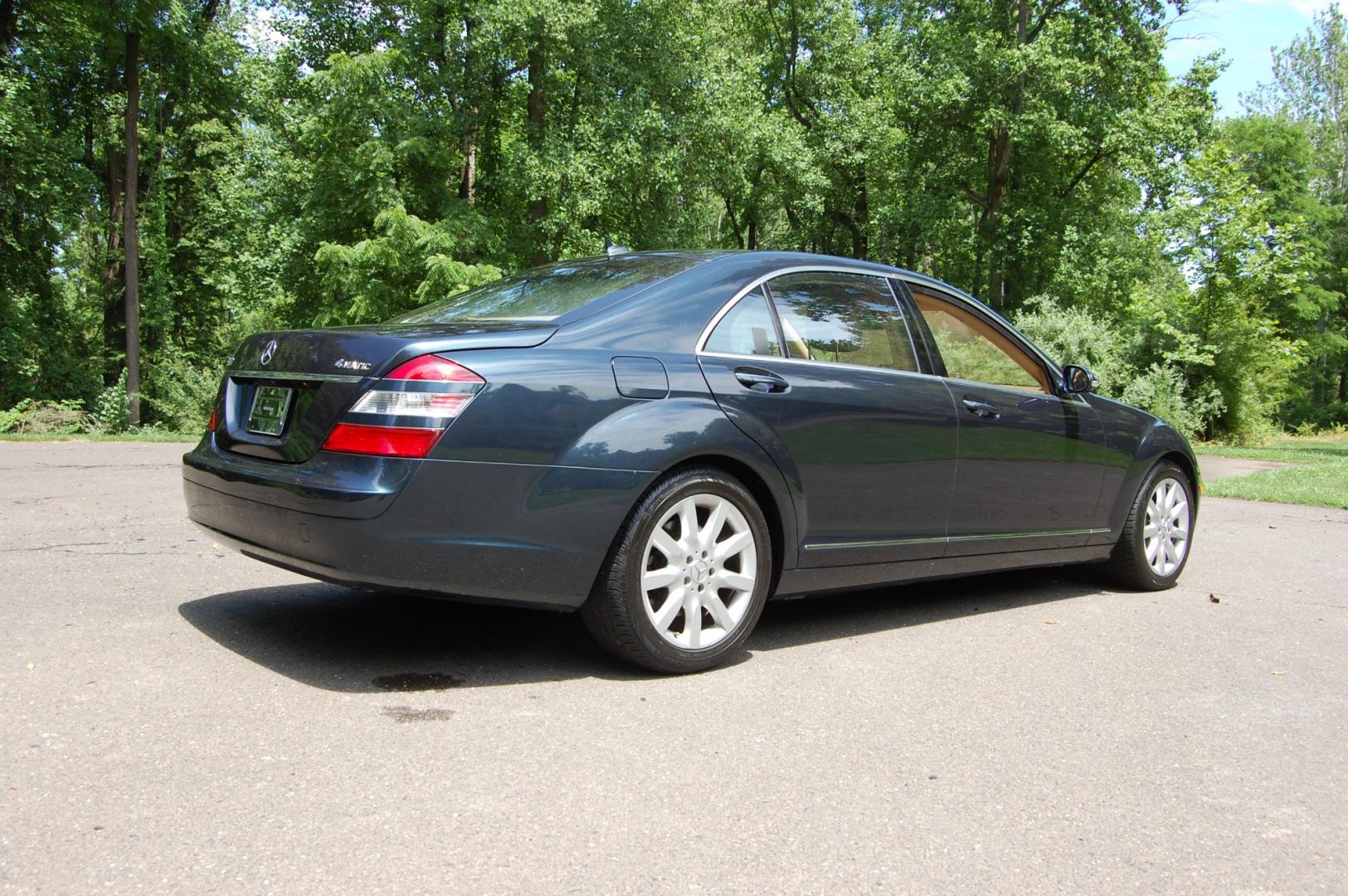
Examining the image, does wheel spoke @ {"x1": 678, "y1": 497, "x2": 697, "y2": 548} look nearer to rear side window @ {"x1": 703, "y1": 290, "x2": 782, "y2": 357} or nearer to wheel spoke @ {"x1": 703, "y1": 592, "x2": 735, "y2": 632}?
wheel spoke @ {"x1": 703, "y1": 592, "x2": 735, "y2": 632}

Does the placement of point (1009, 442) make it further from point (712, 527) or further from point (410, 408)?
point (410, 408)

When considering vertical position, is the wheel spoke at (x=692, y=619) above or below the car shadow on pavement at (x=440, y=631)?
above

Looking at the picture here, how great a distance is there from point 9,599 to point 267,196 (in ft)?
79.6

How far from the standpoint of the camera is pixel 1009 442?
5.12 metres

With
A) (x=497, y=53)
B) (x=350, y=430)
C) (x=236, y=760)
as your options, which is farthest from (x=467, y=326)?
(x=497, y=53)

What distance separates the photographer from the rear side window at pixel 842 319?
448cm

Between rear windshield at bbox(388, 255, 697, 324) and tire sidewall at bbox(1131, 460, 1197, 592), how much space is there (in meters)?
3.16

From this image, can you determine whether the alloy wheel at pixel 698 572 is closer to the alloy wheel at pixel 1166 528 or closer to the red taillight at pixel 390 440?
the red taillight at pixel 390 440

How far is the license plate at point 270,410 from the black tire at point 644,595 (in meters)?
1.27

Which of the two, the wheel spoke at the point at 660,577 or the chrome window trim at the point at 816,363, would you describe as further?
the chrome window trim at the point at 816,363

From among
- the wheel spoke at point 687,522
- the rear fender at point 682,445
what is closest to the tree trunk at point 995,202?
the rear fender at point 682,445

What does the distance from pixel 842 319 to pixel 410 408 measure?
2082 mm

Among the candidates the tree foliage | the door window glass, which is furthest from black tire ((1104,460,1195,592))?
the tree foliage

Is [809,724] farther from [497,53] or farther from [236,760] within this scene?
[497,53]
